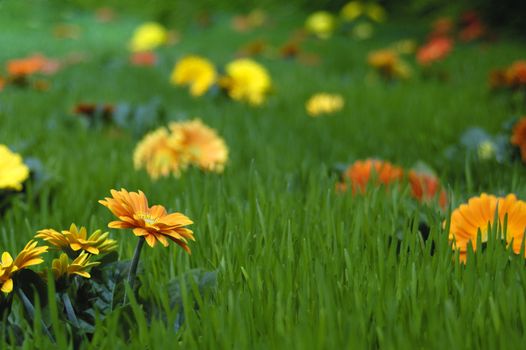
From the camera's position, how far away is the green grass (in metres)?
0.64

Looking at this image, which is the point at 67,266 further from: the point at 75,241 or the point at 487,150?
the point at 487,150

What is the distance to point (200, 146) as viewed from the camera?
1520 millimetres

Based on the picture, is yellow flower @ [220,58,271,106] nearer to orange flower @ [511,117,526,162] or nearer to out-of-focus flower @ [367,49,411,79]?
out-of-focus flower @ [367,49,411,79]

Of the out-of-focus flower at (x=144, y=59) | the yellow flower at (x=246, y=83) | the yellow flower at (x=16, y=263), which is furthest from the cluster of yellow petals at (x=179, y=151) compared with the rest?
the out-of-focus flower at (x=144, y=59)

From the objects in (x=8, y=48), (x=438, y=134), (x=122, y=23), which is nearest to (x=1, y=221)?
(x=438, y=134)

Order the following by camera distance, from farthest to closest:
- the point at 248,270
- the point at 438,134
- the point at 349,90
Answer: the point at 349,90
the point at 438,134
the point at 248,270

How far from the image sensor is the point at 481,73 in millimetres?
3395

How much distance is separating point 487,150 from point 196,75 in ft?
5.06

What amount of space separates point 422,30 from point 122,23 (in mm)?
4658

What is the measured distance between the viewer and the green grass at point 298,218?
0.64 meters

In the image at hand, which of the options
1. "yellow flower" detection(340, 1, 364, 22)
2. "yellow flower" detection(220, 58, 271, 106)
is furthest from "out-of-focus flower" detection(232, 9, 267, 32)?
"yellow flower" detection(220, 58, 271, 106)

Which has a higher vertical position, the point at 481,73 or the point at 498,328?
the point at 481,73

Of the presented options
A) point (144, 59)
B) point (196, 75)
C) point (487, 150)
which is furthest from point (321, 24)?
point (487, 150)

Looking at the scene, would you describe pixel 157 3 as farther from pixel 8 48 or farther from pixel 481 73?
pixel 481 73
